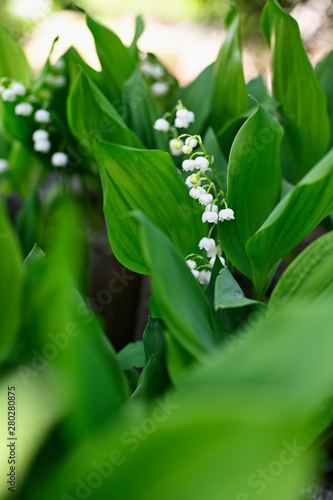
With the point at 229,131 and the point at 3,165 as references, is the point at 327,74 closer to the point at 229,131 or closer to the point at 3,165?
the point at 229,131

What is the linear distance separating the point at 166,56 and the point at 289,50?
7.60 ft

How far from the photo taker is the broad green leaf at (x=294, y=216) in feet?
1.26

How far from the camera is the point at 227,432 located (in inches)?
6.3

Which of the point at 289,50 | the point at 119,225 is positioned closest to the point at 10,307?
the point at 119,225

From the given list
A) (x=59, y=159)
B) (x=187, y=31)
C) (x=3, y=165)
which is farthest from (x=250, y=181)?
(x=187, y=31)

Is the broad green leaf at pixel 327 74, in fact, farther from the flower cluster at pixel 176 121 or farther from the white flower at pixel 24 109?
the white flower at pixel 24 109

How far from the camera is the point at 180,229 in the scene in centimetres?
46

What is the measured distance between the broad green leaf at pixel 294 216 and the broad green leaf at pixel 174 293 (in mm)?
111

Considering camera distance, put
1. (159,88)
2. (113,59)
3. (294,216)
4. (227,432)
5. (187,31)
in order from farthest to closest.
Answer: (187,31) → (159,88) → (113,59) → (294,216) → (227,432)

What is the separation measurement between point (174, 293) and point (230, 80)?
44cm

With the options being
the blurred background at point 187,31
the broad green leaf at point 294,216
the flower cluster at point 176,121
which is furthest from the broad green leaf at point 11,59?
the blurred background at point 187,31

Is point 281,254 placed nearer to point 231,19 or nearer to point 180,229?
point 180,229

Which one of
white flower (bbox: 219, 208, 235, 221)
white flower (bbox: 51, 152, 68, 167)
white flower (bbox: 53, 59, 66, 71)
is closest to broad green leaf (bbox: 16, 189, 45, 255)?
white flower (bbox: 51, 152, 68, 167)

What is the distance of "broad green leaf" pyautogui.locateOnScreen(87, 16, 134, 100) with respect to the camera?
0.69 m
